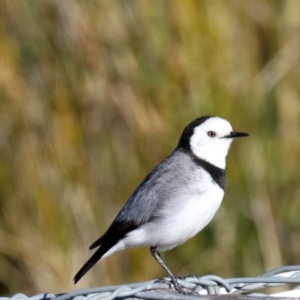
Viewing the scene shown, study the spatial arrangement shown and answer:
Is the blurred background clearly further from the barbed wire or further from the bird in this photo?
the barbed wire

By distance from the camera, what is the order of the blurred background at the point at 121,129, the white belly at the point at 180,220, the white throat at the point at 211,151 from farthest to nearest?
the blurred background at the point at 121,129 → the white throat at the point at 211,151 → the white belly at the point at 180,220

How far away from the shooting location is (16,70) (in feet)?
16.8

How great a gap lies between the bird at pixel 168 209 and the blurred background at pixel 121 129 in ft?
3.01

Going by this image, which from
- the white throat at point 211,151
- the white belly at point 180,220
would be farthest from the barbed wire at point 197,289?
the white throat at point 211,151

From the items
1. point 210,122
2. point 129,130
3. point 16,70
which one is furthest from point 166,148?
point 16,70

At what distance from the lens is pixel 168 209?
4.19m

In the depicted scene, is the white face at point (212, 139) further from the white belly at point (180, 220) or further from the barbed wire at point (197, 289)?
the barbed wire at point (197, 289)

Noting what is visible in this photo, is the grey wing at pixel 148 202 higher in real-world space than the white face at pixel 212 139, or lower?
lower

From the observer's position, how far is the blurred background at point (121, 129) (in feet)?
16.9

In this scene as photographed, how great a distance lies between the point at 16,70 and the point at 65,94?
0.36m

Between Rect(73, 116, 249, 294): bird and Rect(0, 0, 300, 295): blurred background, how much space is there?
916 mm

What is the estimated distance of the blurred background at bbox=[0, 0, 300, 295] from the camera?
16.9ft

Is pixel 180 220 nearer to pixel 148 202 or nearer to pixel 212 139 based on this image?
pixel 148 202

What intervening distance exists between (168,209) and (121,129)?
1.26m
